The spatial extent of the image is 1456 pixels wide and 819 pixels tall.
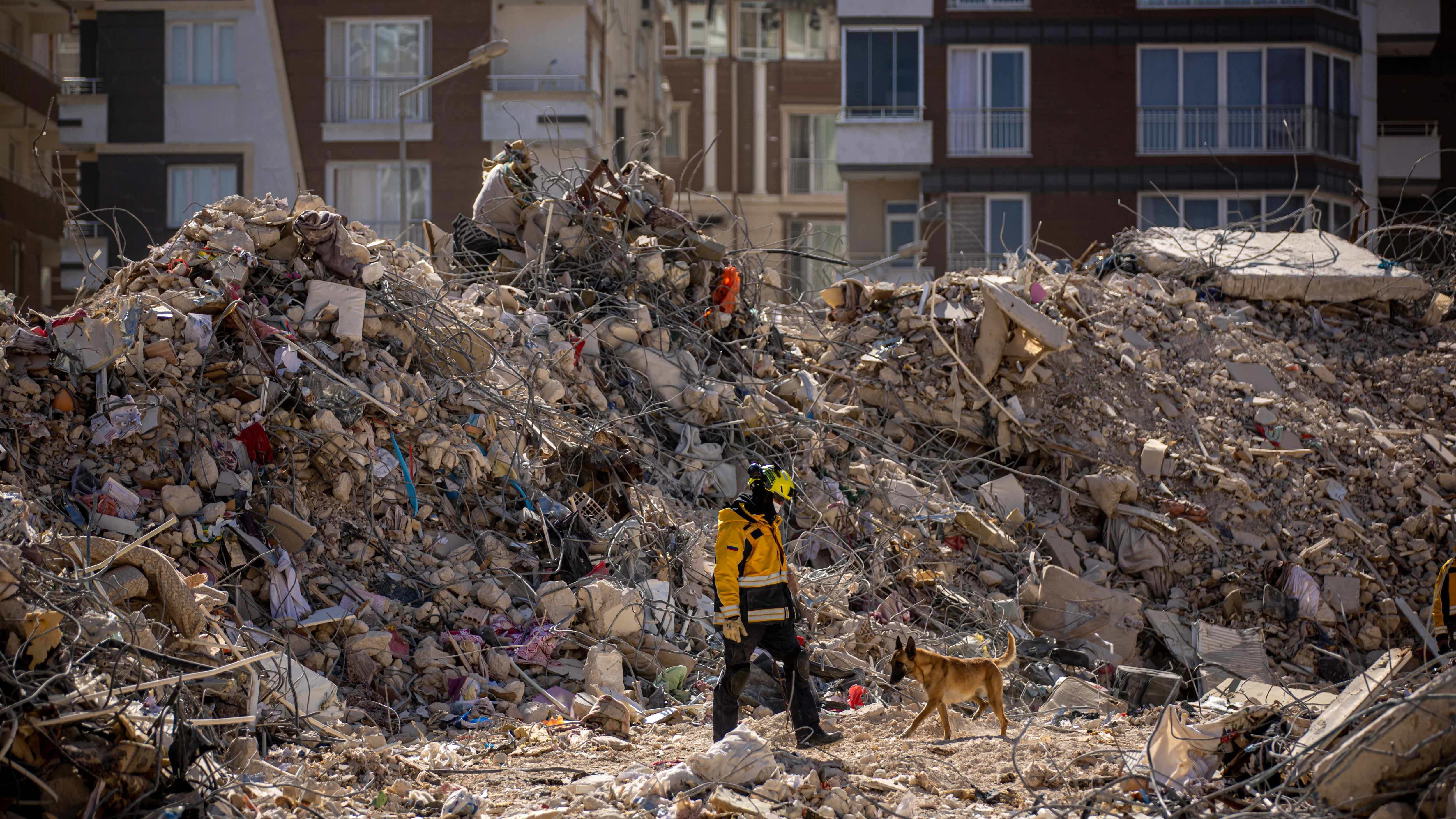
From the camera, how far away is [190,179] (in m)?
21.3

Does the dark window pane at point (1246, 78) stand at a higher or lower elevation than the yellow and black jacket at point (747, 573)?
higher

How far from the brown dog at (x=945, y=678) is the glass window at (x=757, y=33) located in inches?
1049

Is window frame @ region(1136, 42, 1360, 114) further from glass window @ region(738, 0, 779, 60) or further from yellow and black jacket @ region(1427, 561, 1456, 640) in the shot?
yellow and black jacket @ region(1427, 561, 1456, 640)

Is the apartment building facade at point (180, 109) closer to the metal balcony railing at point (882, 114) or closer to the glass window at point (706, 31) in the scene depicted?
the metal balcony railing at point (882, 114)

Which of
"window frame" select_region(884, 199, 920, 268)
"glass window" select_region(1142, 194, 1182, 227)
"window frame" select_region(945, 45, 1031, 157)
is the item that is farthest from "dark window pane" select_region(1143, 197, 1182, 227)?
"window frame" select_region(884, 199, 920, 268)

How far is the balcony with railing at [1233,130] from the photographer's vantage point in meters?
21.0

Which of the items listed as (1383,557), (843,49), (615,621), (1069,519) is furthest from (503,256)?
(843,49)

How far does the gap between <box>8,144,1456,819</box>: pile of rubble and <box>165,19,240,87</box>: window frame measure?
11.9 metres

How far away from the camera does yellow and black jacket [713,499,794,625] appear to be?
17.9 feet

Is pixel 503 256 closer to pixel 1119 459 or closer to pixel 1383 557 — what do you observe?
pixel 1119 459

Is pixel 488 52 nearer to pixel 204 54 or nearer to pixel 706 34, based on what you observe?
pixel 204 54

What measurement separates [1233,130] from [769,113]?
1237 centimetres

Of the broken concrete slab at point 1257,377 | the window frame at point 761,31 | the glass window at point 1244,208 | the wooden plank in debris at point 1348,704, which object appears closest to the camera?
the wooden plank in debris at point 1348,704

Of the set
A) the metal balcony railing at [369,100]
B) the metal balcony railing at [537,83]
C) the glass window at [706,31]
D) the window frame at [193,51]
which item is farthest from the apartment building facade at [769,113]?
the window frame at [193,51]
